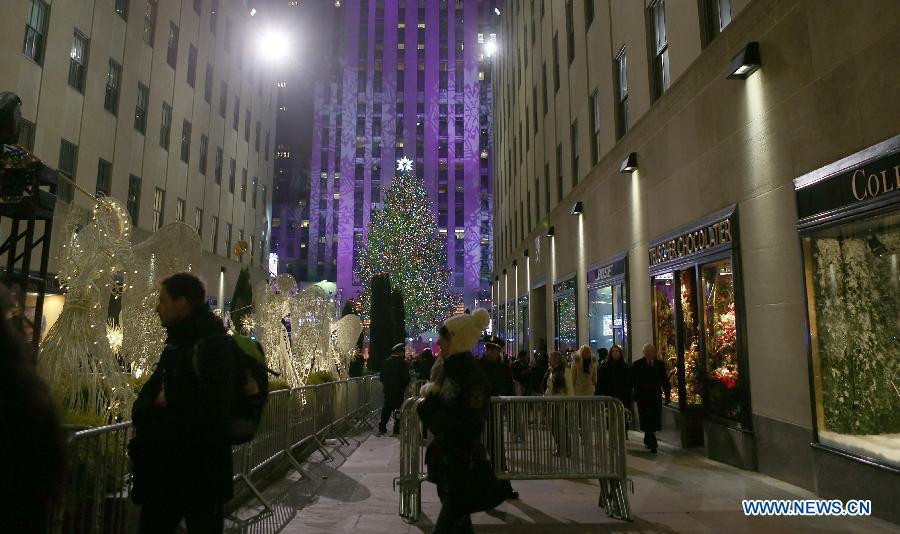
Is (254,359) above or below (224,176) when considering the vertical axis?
below

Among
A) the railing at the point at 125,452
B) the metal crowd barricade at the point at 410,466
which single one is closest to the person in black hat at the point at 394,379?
the railing at the point at 125,452

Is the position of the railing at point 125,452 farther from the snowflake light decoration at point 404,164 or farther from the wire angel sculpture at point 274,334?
the snowflake light decoration at point 404,164

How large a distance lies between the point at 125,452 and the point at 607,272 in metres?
12.9

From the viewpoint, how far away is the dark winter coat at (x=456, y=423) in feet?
12.8

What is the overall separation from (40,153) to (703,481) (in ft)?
64.0

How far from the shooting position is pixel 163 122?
26406mm

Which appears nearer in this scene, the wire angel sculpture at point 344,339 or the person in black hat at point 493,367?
the person in black hat at point 493,367

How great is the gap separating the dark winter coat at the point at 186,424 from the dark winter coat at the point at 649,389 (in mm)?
8895

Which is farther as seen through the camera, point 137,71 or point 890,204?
point 137,71

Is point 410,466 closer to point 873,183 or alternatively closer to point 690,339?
point 873,183

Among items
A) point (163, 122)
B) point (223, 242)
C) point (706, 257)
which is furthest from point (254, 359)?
point (223, 242)

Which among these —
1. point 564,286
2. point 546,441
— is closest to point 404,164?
point 564,286

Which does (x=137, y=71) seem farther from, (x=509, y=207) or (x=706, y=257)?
(x=706, y=257)
